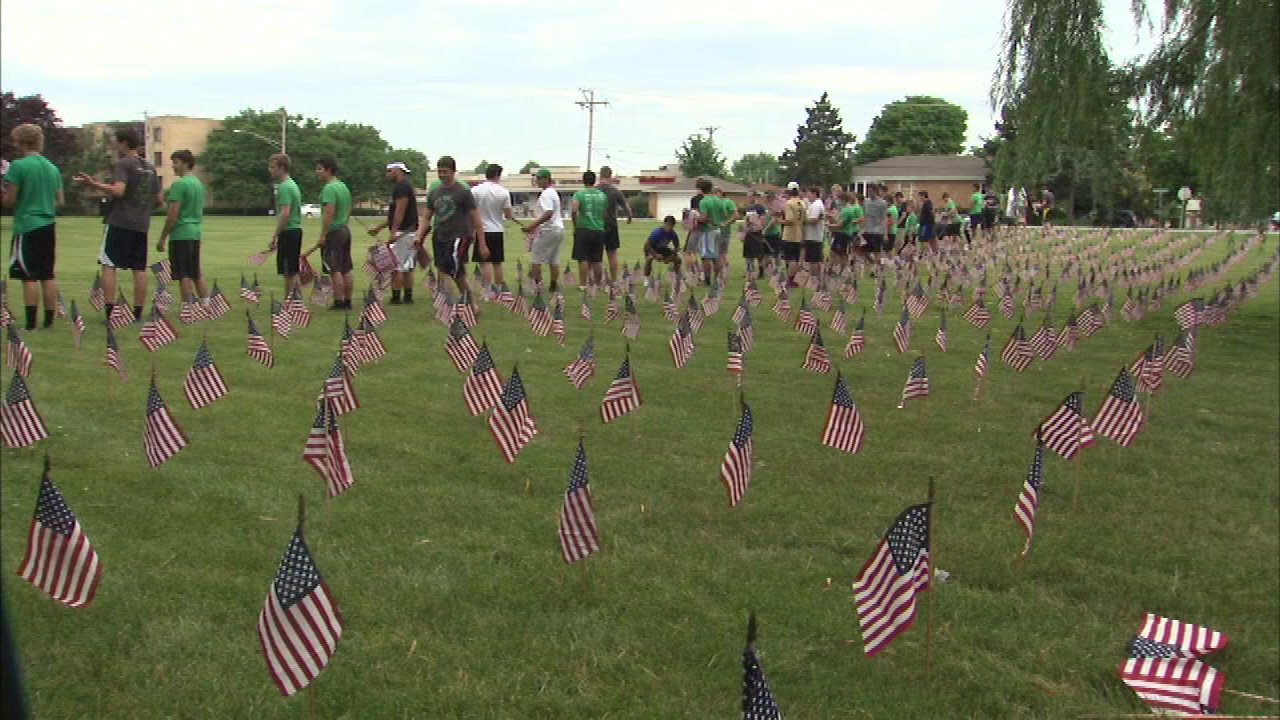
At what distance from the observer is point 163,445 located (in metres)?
5.70

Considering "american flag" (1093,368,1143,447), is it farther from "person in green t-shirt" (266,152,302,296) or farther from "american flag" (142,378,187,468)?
"person in green t-shirt" (266,152,302,296)

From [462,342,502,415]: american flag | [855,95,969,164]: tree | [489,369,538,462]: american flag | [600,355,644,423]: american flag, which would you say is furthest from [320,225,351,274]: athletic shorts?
[855,95,969,164]: tree

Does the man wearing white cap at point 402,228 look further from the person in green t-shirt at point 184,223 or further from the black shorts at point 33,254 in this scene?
the black shorts at point 33,254

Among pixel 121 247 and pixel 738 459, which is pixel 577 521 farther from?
pixel 121 247

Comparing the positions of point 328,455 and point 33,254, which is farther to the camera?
point 33,254

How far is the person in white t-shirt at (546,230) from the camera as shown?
15.7 m

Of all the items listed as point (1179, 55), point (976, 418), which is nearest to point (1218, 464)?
point (976, 418)

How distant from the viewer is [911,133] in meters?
122

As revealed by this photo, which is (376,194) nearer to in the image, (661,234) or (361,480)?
(661,234)

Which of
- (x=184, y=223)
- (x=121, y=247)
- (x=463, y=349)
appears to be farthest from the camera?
(x=184, y=223)

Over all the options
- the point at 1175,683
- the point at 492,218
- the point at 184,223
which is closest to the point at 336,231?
the point at 184,223

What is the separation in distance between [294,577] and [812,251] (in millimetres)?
17265

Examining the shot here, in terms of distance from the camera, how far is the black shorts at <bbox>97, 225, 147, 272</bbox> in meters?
11.4

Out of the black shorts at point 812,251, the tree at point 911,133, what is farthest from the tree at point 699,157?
the black shorts at point 812,251
